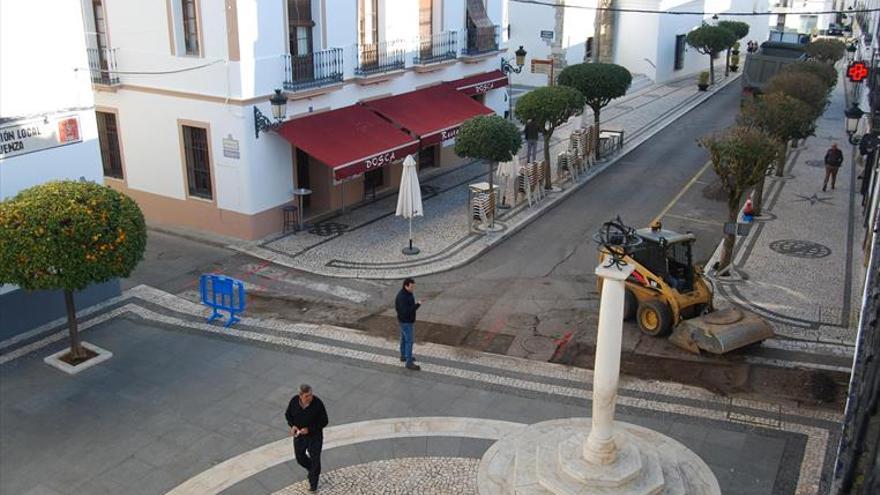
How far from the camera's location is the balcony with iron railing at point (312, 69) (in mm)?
20281

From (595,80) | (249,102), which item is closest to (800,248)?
(595,80)

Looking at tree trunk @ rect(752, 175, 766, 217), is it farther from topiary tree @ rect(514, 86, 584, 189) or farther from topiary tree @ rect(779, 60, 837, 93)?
topiary tree @ rect(779, 60, 837, 93)

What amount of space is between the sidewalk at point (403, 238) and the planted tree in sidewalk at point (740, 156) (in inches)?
237

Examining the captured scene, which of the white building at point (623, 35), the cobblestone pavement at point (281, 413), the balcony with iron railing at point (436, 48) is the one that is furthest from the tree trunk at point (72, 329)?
the white building at point (623, 35)

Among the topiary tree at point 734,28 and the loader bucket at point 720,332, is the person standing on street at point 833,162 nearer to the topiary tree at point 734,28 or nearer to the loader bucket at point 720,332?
the loader bucket at point 720,332

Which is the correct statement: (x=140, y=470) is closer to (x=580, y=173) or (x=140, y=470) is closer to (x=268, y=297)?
(x=268, y=297)

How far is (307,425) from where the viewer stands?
9992mm

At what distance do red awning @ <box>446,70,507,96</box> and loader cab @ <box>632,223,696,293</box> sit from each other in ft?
43.6

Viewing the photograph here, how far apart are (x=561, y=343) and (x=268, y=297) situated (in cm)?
663

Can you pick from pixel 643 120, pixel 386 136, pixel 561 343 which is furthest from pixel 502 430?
pixel 643 120

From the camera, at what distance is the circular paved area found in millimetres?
10539

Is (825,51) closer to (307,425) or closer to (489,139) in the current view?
(489,139)

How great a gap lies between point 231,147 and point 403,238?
4.94 meters

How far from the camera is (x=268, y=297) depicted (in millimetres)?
17469
